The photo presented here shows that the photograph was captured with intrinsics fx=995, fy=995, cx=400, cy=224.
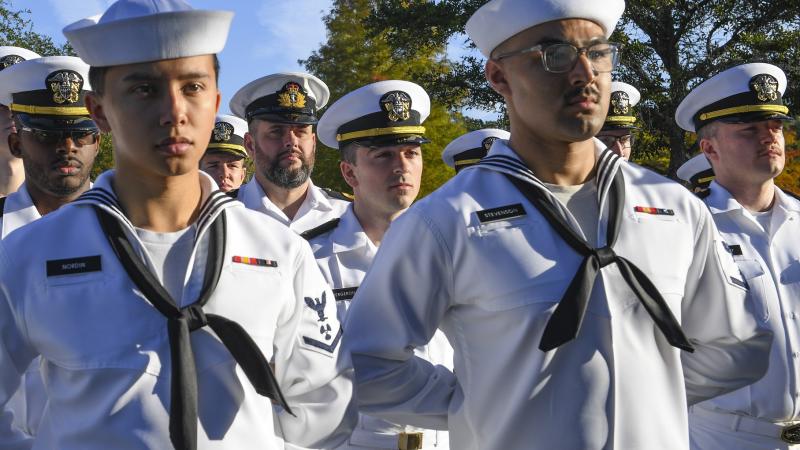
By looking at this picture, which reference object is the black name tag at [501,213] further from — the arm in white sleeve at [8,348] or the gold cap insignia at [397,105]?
the gold cap insignia at [397,105]

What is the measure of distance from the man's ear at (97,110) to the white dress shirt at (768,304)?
377cm

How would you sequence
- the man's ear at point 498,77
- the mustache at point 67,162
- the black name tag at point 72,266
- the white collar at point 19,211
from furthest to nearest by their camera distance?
the mustache at point 67,162
the white collar at point 19,211
the man's ear at point 498,77
the black name tag at point 72,266

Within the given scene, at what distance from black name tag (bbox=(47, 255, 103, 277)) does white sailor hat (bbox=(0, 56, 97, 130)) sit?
2.41 meters

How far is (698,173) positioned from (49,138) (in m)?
6.92

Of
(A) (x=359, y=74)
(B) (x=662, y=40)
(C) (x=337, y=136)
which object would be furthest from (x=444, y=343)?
(A) (x=359, y=74)

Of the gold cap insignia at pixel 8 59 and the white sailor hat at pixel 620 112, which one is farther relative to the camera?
the white sailor hat at pixel 620 112

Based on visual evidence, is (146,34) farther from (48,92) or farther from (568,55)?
(48,92)

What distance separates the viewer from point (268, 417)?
2924 millimetres

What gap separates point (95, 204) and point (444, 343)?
2731 mm

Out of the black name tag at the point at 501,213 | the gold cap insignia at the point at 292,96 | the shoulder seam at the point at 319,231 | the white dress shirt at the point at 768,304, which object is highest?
the gold cap insignia at the point at 292,96

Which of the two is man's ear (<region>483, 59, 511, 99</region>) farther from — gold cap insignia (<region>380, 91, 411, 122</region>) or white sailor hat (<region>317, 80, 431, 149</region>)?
gold cap insignia (<region>380, 91, 411, 122</region>)

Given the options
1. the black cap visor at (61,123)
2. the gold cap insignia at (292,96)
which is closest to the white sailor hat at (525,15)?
the black cap visor at (61,123)

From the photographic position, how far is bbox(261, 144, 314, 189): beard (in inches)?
271

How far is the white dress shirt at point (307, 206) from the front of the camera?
683 cm
